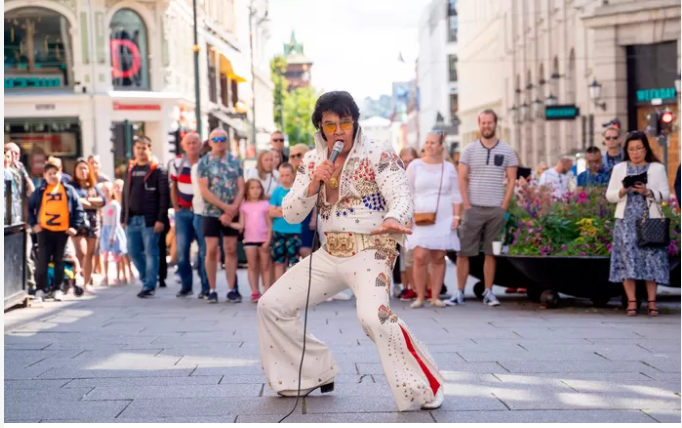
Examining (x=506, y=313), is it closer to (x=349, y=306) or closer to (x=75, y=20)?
(x=349, y=306)

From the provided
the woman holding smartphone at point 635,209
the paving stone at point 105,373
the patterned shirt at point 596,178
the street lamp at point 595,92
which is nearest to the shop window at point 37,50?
the street lamp at point 595,92

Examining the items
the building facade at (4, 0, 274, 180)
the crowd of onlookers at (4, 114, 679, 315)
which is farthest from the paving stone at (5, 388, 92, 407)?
the building facade at (4, 0, 274, 180)

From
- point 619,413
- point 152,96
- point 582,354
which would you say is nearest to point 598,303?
point 582,354

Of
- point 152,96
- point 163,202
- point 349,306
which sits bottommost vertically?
point 349,306

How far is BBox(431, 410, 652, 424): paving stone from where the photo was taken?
19.1 feet

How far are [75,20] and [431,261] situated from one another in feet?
60.7

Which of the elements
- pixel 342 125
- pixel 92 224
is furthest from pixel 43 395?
pixel 92 224

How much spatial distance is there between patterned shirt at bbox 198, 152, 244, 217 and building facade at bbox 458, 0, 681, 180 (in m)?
9.58

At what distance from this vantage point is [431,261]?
12.4 metres

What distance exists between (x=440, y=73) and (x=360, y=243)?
264 feet

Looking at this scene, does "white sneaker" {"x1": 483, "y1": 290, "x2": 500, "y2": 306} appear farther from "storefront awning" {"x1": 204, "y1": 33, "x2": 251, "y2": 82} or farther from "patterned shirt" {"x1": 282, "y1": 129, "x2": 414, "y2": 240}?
"storefront awning" {"x1": 204, "y1": 33, "x2": 251, "y2": 82}

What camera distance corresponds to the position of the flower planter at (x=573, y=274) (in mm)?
11367

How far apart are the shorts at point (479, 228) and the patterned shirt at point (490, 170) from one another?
0.28 ft

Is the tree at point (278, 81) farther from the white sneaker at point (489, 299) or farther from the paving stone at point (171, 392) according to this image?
the paving stone at point (171, 392)
